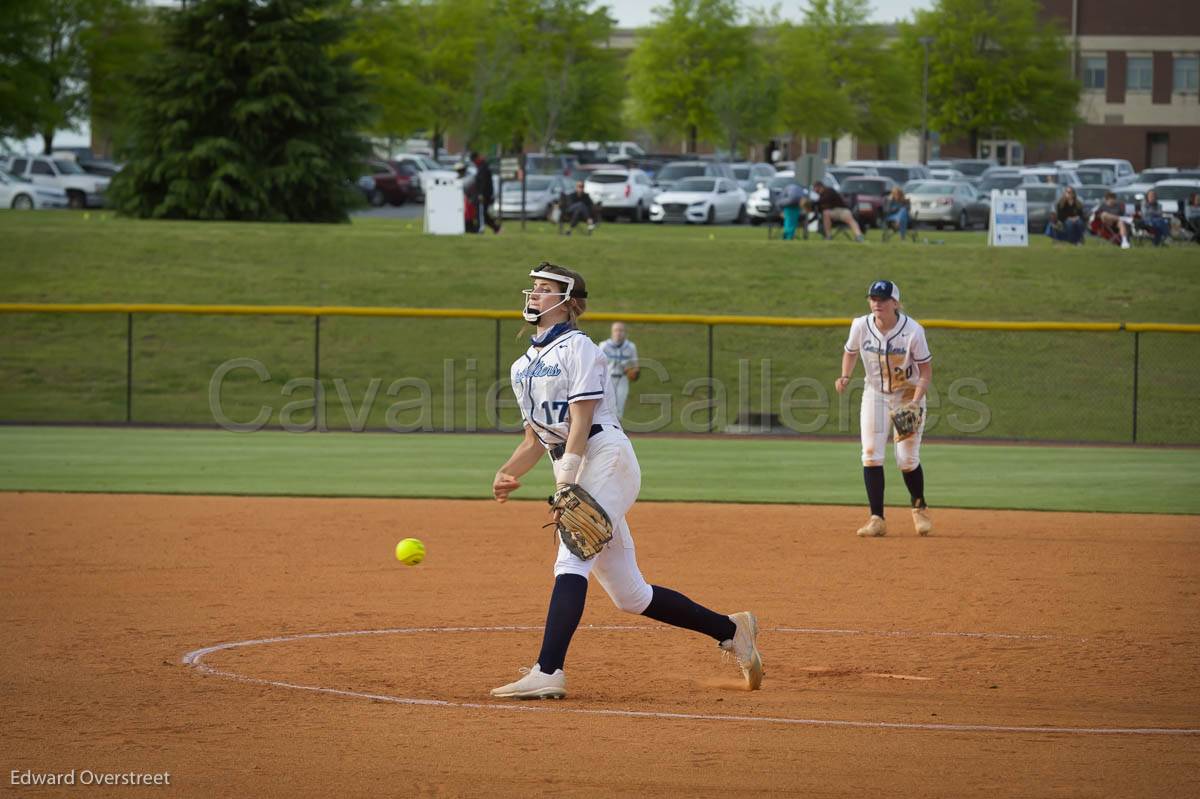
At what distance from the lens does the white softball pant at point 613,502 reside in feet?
24.0

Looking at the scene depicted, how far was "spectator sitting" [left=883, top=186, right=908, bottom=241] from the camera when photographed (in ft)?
119

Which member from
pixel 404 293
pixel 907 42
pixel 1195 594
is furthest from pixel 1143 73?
pixel 1195 594

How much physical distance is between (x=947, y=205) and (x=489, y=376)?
21.6 m

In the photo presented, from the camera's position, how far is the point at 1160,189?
1703 inches

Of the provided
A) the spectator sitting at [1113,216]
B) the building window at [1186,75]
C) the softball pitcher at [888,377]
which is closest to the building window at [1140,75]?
the building window at [1186,75]

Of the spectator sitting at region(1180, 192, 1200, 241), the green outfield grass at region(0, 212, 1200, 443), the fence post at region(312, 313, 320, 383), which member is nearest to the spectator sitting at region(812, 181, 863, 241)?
the green outfield grass at region(0, 212, 1200, 443)

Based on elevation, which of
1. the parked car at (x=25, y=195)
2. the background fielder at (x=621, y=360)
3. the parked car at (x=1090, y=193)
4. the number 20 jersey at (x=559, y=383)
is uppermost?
the parked car at (x=1090, y=193)

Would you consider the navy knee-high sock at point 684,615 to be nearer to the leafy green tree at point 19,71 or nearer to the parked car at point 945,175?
the leafy green tree at point 19,71

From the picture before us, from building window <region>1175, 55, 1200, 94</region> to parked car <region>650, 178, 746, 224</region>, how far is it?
1666 inches

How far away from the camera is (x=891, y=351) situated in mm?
12695

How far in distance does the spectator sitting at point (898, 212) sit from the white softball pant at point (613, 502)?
29.6 metres

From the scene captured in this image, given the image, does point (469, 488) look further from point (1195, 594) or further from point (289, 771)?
point (289, 771)

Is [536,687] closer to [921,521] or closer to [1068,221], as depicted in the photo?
[921,521]

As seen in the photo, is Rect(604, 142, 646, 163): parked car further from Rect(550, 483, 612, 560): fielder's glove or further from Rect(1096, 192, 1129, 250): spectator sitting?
Rect(550, 483, 612, 560): fielder's glove
